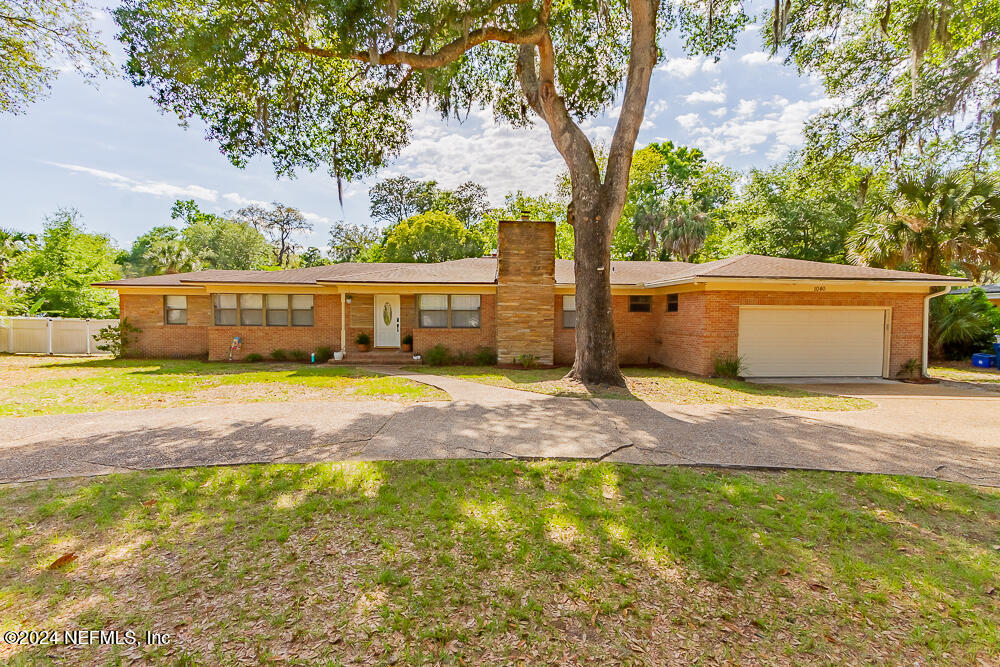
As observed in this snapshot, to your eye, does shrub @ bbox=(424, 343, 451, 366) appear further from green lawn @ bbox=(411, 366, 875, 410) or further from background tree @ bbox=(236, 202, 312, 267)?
background tree @ bbox=(236, 202, 312, 267)

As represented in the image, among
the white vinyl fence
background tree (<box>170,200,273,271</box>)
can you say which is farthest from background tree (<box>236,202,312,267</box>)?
the white vinyl fence

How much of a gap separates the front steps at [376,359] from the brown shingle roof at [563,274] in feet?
7.93

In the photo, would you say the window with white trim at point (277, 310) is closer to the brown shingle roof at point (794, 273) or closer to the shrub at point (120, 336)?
the shrub at point (120, 336)

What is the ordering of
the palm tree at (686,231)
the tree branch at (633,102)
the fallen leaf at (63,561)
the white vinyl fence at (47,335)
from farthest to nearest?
the palm tree at (686,231) < the white vinyl fence at (47,335) < the tree branch at (633,102) < the fallen leaf at (63,561)

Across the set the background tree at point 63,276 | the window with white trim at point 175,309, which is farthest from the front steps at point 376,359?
the background tree at point 63,276

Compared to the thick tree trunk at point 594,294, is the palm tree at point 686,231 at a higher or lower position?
higher

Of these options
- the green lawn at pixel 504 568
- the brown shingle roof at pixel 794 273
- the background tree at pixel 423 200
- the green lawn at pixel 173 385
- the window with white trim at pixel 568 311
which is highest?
the background tree at pixel 423 200

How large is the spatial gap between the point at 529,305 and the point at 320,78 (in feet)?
26.0

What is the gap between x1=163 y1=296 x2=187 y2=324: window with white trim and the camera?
14820 millimetres

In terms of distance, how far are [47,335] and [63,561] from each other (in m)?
19.9

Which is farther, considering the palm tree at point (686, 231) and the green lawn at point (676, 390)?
the palm tree at point (686, 231)

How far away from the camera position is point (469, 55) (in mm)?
11320

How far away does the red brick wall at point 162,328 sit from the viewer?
14.7 meters

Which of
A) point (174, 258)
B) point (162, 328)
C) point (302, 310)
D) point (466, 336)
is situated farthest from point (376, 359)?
point (174, 258)
